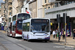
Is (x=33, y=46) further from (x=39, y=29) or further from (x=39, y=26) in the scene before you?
(x=39, y=26)

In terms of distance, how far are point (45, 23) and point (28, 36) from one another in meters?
2.62

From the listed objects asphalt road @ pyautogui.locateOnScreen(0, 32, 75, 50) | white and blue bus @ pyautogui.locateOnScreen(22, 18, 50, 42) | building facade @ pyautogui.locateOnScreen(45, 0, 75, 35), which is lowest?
asphalt road @ pyautogui.locateOnScreen(0, 32, 75, 50)

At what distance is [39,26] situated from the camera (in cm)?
2639

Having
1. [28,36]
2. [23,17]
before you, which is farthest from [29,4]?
[28,36]

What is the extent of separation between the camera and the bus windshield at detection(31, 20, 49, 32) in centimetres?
2622

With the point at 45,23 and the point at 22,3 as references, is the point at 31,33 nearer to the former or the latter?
the point at 45,23

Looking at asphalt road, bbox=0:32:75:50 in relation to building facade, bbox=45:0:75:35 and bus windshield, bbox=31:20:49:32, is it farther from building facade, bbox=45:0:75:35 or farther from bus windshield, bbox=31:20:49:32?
building facade, bbox=45:0:75:35

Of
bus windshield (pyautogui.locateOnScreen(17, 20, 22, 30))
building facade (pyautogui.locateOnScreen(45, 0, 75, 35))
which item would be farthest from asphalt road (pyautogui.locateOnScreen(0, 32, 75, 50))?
building facade (pyautogui.locateOnScreen(45, 0, 75, 35))

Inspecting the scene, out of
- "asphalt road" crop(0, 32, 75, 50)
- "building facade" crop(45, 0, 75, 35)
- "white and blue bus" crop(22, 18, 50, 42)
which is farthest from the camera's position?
"building facade" crop(45, 0, 75, 35)

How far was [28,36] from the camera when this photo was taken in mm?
27547

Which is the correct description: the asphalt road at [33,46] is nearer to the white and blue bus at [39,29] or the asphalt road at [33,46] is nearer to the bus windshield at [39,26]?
the white and blue bus at [39,29]

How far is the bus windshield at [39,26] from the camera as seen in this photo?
1032 inches

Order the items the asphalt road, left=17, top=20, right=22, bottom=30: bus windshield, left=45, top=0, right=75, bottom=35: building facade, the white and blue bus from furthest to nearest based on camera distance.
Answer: left=45, top=0, right=75, bottom=35: building facade → left=17, top=20, right=22, bottom=30: bus windshield → the white and blue bus → the asphalt road

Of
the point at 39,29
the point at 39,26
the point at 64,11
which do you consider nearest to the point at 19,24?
the point at 39,26
